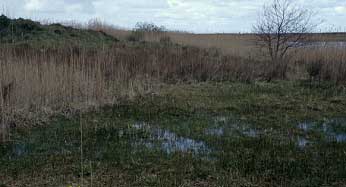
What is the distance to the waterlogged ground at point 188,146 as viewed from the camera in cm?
486

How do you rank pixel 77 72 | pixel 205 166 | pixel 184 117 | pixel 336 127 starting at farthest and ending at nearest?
pixel 77 72 < pixel 184 117 < pixel 336 127 < pixel 205 166

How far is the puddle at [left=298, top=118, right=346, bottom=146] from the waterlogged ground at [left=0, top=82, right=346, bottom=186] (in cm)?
2

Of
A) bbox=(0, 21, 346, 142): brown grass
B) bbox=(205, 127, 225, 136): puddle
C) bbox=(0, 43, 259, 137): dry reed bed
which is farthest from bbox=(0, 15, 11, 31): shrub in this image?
bbox=(205, 127, 225, 136): puddle

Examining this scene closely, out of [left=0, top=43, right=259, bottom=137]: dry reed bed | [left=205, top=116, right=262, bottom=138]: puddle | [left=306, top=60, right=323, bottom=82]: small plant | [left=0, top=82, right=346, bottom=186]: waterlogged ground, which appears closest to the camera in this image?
[left=0, top=82, right=346, bottom=186]: waterlogged ground

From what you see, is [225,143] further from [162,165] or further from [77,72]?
[77,72]

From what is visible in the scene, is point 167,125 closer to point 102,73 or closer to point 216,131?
point 216,131

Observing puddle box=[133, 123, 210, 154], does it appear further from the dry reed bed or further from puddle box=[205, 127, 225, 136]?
the dry reed bed

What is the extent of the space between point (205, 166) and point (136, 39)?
1715 cm

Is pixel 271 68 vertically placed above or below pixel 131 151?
above

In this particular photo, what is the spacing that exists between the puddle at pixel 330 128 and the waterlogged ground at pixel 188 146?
2cm

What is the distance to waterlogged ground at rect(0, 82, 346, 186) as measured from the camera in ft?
15.9

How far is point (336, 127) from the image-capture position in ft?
24.0

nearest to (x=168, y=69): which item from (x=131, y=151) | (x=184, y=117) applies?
(x=184, y=117)

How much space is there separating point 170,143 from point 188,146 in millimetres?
305
